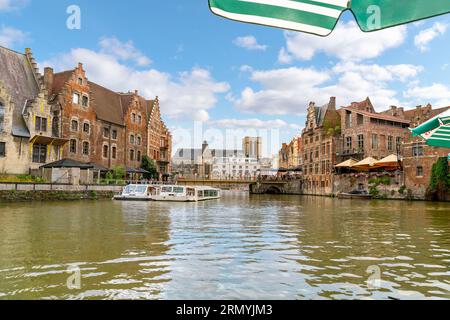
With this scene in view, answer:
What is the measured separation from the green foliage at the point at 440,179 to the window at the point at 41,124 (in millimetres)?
40979

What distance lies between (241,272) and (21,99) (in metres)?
37.5

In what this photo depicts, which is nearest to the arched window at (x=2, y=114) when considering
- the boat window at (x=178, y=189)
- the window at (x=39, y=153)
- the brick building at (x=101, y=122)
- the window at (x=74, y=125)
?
the window at (x=39, y=153)

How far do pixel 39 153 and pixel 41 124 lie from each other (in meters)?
2.98

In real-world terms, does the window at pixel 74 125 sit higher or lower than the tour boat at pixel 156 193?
higher

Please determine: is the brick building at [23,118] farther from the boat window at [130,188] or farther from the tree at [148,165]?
the tree at [148,165]

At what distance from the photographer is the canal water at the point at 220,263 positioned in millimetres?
6402

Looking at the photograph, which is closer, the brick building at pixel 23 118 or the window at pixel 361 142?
the brick building at pixel 23 118

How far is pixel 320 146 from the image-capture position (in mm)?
63156

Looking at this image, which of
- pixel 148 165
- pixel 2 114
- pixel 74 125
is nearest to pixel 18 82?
pixel 2 114

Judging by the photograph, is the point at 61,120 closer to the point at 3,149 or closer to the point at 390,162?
the point at 3,149

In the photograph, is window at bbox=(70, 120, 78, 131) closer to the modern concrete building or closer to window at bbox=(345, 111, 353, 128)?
window at bbox=(345, 111, 353, 128)

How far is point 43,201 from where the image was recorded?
30422mm

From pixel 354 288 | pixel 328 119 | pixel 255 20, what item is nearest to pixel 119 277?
pixel 354 288
